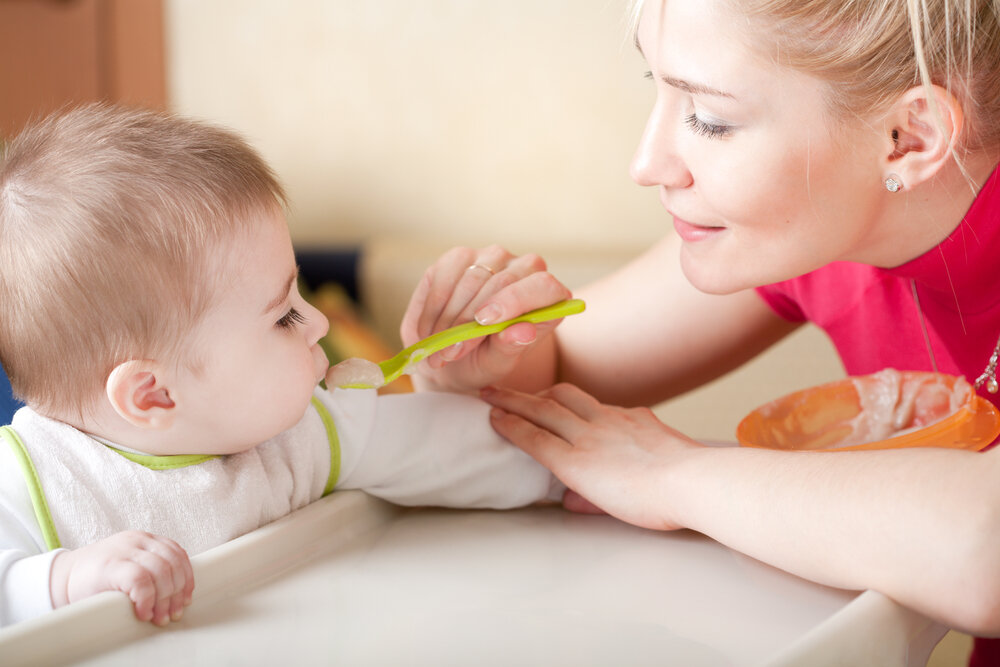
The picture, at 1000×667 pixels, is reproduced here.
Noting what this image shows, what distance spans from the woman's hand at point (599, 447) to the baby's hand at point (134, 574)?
0.92 ft

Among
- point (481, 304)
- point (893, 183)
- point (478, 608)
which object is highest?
point (893, 183)

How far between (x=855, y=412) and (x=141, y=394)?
54 cm

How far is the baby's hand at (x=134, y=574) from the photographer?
0.51 metres

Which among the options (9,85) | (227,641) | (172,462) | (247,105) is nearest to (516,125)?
(247,105)

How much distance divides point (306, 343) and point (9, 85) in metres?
1.66

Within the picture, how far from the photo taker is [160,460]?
2.06 feet

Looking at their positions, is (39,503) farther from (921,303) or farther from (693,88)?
(921,303)

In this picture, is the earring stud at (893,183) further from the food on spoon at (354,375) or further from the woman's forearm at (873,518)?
the food on spoon at (354,375)

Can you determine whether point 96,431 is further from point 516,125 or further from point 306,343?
point 516,125

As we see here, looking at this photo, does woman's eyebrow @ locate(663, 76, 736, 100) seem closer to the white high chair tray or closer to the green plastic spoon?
the green plastic spoon

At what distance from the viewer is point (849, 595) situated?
58cm

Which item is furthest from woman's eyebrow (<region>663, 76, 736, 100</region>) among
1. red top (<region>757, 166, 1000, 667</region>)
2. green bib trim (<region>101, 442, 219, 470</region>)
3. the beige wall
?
the beige wall

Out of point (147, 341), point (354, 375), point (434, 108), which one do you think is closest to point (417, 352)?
point (354, 375)

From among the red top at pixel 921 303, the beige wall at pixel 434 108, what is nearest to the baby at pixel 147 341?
the red top at pixel 921 303
